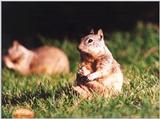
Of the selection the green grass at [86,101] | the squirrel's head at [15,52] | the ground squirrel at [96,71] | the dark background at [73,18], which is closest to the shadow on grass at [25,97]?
the green grass at [86,101]

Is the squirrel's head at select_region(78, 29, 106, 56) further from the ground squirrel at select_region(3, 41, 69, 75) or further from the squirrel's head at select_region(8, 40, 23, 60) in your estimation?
the squirrel's head at select_region(8, 40, 23, 60)

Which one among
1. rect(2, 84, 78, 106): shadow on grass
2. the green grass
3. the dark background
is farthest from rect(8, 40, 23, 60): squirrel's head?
rect(2, 84, 78, 106): shadow on grass

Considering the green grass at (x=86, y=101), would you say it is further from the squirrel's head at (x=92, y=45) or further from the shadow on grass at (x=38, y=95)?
the squirrel's head at (x=92, y=45)

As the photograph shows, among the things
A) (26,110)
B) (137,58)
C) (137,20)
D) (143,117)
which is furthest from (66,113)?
(137,20)

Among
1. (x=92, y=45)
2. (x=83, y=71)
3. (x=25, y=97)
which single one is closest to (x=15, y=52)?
(x=25, y=97)

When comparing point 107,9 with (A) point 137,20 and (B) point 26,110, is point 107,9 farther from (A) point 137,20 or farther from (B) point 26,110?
(B) point 26,110

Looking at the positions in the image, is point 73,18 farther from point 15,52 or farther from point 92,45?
point 92,45
